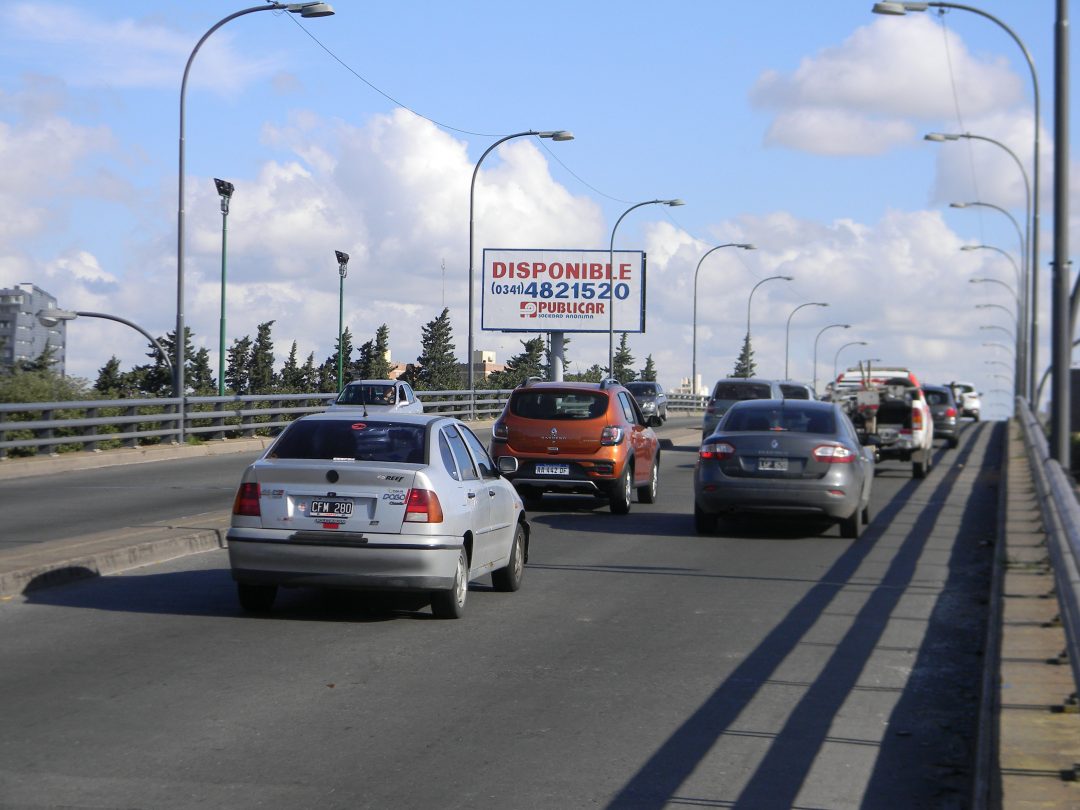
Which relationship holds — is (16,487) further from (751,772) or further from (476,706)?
(751,772)

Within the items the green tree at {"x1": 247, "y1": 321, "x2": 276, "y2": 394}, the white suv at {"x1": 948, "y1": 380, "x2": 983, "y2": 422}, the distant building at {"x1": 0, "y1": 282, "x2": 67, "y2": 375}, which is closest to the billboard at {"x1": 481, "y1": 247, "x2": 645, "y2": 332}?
the white suv at {"x1": 948, "y1": 380, "x2": 983, "y2": 422}

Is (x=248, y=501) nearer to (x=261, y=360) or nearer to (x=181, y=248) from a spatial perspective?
(x=181, y=248)

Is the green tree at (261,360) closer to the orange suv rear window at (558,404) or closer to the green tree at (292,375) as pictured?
the green tree at (292,375)

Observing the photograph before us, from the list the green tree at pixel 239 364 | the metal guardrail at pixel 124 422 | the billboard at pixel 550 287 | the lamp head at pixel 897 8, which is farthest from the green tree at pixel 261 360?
the lamp head at pixel 897 8

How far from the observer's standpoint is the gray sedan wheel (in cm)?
1042

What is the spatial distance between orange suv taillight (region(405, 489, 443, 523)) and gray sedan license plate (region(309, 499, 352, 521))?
404 mm

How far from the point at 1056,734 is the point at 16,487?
60.4 ft

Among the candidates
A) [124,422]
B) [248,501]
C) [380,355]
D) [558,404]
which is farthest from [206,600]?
[380,355]

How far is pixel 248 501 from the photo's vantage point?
1034 centimetres

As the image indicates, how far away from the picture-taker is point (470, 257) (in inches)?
1737

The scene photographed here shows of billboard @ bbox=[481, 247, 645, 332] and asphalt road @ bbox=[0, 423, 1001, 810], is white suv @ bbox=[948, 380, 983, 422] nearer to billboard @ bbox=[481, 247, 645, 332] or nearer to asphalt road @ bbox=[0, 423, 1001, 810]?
billboard @ bbox=[481, 247, 645, 332]

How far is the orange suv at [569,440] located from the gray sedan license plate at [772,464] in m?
2.75

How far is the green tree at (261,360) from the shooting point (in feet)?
356

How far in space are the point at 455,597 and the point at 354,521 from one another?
0.94m
